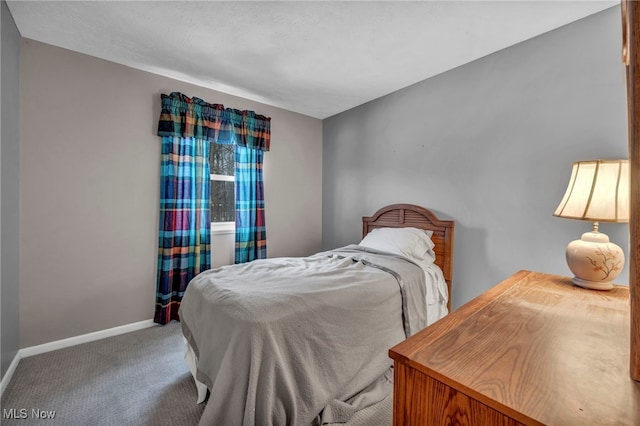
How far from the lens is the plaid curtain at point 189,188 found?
8.73 feet

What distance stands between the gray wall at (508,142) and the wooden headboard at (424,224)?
0.08 metres

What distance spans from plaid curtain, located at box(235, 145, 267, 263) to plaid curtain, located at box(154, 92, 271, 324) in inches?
0.4

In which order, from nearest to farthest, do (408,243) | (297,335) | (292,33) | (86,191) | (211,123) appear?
(297,335)
(292,33)
(86,191)
(408,243)
(211,123)

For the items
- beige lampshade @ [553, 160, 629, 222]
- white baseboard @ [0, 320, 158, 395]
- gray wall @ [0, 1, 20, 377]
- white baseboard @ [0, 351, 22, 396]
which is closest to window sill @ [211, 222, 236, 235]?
white baseboard @ [0, 320, 158, 395]

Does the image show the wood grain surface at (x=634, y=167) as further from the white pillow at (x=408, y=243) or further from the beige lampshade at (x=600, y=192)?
the white pillow at (x=408, y=243)

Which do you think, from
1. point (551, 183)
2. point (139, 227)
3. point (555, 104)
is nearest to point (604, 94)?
point (555, 104)

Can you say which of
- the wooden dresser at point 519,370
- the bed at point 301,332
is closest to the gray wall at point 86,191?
the bed at point 301,332

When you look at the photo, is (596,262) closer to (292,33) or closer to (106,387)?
(292,33)

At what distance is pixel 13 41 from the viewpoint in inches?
74.6

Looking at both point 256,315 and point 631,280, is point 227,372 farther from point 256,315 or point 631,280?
point 631,280

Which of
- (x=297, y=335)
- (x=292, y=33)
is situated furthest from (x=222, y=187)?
(x=297, y=335)

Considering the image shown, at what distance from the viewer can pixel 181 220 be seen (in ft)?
8.94

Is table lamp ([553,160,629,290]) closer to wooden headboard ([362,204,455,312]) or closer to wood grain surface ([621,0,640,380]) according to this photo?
wood grain surface ([621,0,640,380])

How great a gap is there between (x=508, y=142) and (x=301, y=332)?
6.94 ft
